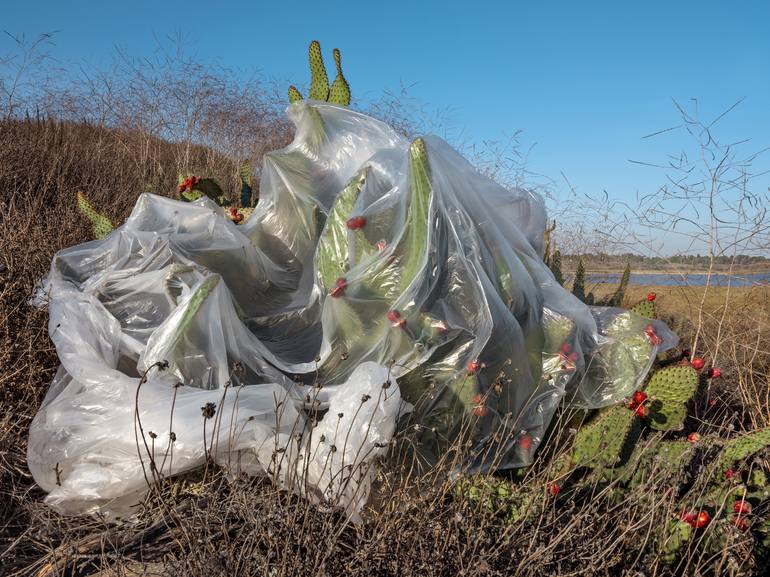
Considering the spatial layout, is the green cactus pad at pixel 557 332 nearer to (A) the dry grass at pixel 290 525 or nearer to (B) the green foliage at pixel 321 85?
(A) the dry grass at pixel 290 525

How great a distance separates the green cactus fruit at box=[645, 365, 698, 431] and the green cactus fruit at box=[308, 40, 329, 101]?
2.18 m

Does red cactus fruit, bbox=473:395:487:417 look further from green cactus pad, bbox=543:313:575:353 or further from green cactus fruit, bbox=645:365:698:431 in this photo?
green cactus fruit, bbox=645:365:698:431

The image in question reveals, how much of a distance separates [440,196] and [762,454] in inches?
58.5

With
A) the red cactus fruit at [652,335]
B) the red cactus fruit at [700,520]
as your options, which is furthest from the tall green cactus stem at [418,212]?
the red cactus fruit at [700,520]

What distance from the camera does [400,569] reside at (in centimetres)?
137

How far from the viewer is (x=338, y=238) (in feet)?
7.82

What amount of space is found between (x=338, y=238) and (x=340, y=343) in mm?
414

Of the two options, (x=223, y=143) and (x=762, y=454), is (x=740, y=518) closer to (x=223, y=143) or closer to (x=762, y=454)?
(x=762, y=454)

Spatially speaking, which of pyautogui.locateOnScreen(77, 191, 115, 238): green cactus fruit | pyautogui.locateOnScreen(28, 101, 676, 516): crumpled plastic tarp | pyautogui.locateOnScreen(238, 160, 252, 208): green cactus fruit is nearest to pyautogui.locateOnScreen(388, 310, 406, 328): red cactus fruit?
pyautogui.locateOnScreen(28, 101, 676, 516): crumpled plastic tarp

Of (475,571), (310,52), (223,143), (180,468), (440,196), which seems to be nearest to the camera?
(475,571)

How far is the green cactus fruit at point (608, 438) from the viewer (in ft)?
6.57

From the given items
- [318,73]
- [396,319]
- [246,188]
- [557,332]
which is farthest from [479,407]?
[246,188]

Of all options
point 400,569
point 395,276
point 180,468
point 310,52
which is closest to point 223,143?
point 310,52

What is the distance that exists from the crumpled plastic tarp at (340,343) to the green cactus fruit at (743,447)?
13.8 inches
